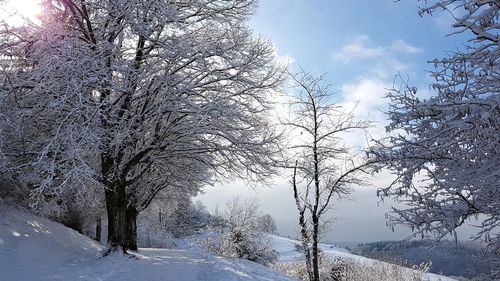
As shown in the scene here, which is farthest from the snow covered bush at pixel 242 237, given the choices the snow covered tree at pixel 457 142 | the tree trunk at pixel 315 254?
the snow covered tree at pixel 457 142

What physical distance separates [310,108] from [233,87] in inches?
239

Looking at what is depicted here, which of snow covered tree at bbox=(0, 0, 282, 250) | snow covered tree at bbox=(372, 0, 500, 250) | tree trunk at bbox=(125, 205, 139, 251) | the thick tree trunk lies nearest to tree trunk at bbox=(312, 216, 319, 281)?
snow covered tree at bbox=(0, 0, 282, 250)

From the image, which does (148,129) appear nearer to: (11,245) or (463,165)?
(11,245)

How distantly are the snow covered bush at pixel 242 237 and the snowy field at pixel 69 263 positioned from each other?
920cm

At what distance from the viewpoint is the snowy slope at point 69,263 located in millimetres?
9477

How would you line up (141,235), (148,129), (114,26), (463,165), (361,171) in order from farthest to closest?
Result: (141,235), (361,171), (148,129), (114,26), (463,165)

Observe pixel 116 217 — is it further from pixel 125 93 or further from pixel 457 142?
pixel 457 142

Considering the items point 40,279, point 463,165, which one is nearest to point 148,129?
point 40,279

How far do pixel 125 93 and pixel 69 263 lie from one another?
4.62m

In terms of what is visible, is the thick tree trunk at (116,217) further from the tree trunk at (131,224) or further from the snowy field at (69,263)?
the tree trunk at (131,224)

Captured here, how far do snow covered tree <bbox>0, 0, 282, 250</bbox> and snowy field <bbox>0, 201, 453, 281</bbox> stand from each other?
1.18 m

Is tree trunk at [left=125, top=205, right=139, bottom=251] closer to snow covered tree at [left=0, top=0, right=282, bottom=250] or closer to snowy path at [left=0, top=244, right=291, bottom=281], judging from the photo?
snow covered tree at [left=0, top=0, right=282, bottom=250]

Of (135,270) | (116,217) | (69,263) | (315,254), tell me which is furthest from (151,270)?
(315,254)

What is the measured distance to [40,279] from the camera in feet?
29.0
